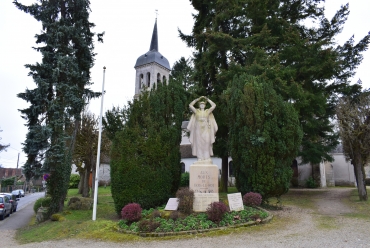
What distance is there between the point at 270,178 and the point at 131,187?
20.9 feet

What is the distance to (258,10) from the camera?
18547mm

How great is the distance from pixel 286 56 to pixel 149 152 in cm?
1074

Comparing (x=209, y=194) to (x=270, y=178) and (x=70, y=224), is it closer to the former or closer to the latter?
(x=270, y=178)

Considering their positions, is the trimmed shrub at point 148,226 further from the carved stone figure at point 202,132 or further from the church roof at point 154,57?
the church roof at point 154,57

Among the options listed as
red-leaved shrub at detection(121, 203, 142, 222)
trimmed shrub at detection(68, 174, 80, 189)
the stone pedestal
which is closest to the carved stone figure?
the stone pedestal

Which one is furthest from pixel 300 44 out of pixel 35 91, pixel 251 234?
pixel 35 91

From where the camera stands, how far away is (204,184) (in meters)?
11.7

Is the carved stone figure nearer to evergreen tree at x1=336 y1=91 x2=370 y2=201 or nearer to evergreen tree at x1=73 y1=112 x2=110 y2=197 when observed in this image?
evergreen tree at x1=336 y1=91 x2=370 y2=201

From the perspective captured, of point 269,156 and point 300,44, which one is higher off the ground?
point 300,44

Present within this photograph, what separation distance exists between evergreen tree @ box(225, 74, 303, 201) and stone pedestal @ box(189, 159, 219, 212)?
91.8 inches

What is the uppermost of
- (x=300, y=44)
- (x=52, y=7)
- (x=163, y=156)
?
(x=52, y=7)

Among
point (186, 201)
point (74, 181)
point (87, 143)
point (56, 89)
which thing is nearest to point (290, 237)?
point (186, 201)

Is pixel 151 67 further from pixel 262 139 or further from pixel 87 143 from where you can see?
pixel 262 139

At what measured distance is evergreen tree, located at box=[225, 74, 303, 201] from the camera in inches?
505
